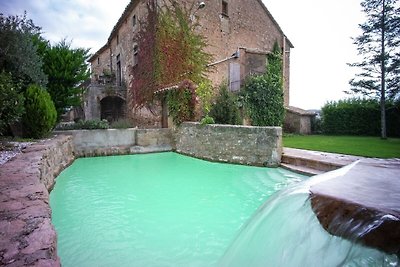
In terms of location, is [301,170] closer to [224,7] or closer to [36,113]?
[36,113]

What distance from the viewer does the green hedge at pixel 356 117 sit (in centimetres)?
1622

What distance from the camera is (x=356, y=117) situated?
1728 centimetres

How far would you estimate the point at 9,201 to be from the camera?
2457 mm

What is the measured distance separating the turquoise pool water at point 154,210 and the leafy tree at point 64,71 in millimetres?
3893

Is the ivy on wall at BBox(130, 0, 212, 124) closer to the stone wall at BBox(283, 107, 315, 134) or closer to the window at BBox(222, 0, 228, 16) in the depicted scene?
the window at BBox(222, 0, 228, 16)

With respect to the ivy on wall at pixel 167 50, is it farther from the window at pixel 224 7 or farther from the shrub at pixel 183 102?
the window at pixel 224 7

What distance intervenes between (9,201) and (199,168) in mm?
6113

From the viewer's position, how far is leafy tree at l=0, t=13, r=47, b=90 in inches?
310

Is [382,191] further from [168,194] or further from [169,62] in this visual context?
[169,62]

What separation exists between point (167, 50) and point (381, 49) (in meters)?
12.6

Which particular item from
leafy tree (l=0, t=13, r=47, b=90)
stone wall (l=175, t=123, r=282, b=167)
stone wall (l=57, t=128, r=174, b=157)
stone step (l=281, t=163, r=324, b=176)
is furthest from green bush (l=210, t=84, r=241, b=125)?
leafy tree (l=0, t=13, r=47, b=90)

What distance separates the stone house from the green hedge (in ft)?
18.1

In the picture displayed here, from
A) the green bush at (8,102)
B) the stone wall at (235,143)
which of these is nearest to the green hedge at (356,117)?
the stone wall at (235,143)

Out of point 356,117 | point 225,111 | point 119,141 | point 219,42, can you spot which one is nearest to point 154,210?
point 119,141
